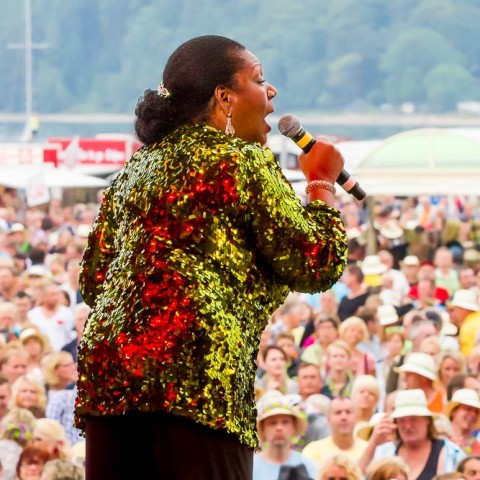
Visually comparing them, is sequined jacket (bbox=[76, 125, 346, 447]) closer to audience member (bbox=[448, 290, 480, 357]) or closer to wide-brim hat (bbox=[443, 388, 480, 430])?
wide-brim hat (bbox=[443, 388, 480, 430])

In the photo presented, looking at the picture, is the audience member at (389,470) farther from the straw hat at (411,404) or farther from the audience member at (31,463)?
the audience member at (31,463)

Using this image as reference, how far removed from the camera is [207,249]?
2.11 m

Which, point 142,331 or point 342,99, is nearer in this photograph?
point 142,331

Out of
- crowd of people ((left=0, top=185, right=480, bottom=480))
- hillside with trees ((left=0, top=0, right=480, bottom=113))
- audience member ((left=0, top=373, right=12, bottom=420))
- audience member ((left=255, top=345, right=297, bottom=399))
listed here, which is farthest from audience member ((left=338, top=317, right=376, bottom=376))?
hillside with trees ((left=0, top=0, right=480, bottom=113))

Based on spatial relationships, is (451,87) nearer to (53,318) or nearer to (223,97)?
(53,318)

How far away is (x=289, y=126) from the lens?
230 cm

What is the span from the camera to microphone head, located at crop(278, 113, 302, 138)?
7.48ft

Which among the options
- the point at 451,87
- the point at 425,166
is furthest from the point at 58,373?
the point at 451,87

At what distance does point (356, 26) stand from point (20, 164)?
36.0 metres

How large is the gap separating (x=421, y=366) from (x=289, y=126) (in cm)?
427

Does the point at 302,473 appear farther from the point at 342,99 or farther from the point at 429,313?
the point at 342,99

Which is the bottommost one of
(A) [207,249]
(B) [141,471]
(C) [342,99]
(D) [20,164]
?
(B) [141,471]

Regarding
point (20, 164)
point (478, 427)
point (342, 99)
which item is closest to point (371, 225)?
point (478, 427)

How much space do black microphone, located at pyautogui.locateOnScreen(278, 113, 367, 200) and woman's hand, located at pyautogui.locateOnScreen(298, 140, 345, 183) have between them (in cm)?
2
